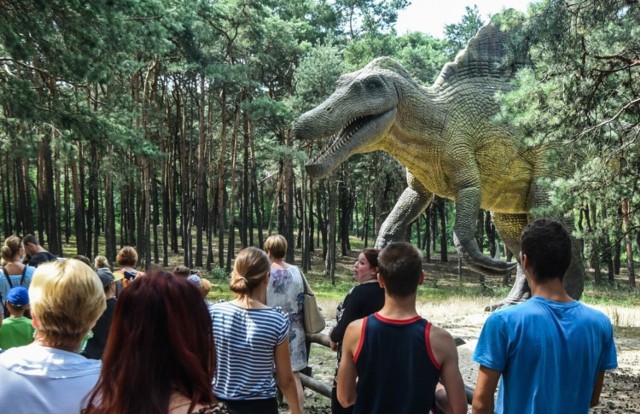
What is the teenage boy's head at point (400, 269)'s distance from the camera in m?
2.88

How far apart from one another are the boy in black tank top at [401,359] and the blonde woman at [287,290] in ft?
6.96

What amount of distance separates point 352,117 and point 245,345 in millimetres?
5325

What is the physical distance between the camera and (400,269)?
114 inches

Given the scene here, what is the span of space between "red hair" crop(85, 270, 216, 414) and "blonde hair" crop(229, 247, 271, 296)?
160 centimetres

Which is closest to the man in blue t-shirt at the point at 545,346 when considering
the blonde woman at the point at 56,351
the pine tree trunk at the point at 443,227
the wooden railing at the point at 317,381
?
the blonde woman at the point at 56,351

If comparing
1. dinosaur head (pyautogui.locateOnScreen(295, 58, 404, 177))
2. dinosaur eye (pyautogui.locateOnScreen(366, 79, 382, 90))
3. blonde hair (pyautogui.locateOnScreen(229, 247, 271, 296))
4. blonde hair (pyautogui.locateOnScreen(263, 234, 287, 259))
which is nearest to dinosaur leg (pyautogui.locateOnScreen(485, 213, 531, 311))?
dinosaur head (pyautogui.locateOnScreen(295, 58, 404, 177))

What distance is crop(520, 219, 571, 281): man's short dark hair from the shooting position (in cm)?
268

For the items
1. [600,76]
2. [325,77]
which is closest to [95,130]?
[600,76]

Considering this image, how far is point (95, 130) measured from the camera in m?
10.4

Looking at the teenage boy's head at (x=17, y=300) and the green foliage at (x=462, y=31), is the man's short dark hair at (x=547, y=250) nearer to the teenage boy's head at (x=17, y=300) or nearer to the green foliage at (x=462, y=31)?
the teenage boy's head at (x=17, y=300)

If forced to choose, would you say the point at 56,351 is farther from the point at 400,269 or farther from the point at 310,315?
the point at 310,315

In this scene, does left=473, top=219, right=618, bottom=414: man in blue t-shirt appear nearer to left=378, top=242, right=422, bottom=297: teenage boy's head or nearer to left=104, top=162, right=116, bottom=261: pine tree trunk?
left=378, top=242, right=422, bottom=297: teenage boy's head

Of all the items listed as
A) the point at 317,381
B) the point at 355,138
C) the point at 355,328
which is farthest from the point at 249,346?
the point at 355,138

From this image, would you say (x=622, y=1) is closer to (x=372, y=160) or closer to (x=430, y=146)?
(x=430, y=146)
